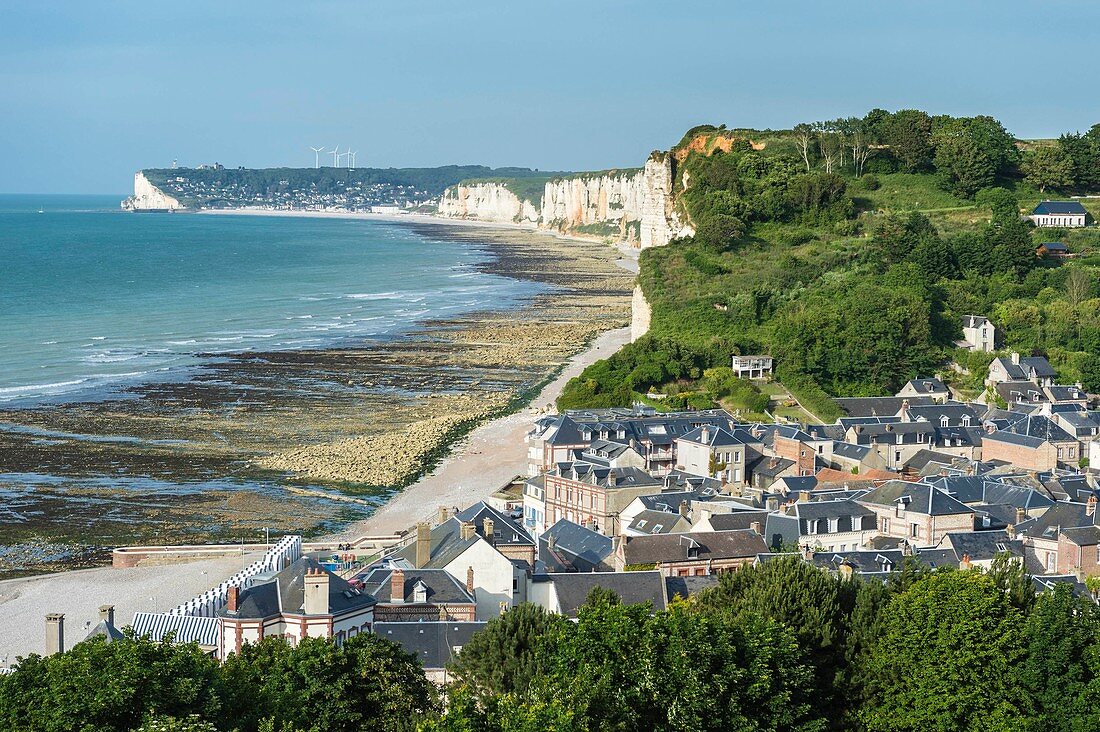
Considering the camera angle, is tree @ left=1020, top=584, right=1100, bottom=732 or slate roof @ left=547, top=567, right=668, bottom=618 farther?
slate roof @ left=547, top=567, right=668, bottom=618

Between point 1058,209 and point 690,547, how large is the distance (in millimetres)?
55293

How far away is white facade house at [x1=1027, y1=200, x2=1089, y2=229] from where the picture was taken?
77125 mm

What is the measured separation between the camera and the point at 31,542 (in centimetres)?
3841

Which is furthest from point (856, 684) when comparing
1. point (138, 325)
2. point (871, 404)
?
point (138, 325)

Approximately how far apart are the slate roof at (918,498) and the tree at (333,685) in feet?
56.7

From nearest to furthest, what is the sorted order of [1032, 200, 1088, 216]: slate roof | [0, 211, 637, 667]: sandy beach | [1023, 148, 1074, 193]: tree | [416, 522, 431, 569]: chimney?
[416, 522, 431, 569]: chimney
[0, 211, 637, 667]: sandy beach
[1032, 200, 1088, 216]: slate roof
[1023, 148, 1074, 193]: tree

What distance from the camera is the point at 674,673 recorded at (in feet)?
63.7

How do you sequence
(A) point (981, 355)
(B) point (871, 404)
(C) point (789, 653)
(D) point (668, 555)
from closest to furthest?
(C) point (789, 653) → (D) point (668, 555) → (B) point (871, 404) → (A) point (981, 355)

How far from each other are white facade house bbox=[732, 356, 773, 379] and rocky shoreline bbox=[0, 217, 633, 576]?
9896 millimetres

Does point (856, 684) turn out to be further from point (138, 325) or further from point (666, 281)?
point (138, 325)

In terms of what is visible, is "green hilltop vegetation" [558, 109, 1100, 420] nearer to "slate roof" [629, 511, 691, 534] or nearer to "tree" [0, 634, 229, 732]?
"slate roof" [629, 511, 691, 534]

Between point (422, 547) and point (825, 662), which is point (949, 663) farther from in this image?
point (422, 547)

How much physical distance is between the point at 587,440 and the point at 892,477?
31.6 ft

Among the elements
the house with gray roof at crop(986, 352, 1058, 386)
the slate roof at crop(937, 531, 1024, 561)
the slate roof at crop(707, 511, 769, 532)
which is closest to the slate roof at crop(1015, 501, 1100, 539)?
the slate roof at crop(937, 531, 1024, 561)
